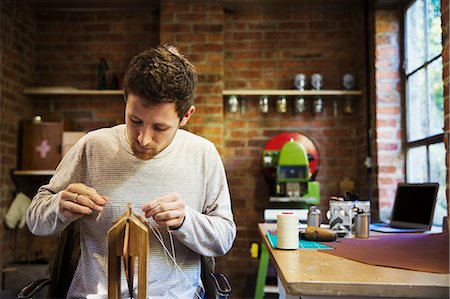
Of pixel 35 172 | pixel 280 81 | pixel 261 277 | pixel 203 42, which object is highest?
pixel 203 42

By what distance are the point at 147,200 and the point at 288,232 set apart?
0.49m

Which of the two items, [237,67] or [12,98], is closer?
[12,98]

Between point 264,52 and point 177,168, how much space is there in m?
2.49

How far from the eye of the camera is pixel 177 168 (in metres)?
1.61

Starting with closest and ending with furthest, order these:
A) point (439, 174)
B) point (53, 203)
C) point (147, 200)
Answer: point (53, 203) → point (147, 200) → point (439, 174)

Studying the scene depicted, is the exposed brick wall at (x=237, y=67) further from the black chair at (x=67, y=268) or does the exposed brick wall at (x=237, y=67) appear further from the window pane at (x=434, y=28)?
the black chair at (x=67, y=268)

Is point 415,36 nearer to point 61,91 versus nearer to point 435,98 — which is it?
A: point 435,98

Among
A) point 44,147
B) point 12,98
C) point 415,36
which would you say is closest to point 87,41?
point 12,98

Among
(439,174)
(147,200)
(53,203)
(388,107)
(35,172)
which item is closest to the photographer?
(53,203)

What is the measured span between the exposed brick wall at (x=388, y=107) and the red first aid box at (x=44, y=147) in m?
2.45

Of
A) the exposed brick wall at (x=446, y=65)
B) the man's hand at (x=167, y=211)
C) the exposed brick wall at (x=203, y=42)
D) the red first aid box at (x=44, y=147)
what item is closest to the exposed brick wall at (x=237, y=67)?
the exposed brick wall at (x=203, y=42)

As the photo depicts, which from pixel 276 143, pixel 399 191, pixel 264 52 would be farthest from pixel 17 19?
pixel 399 191

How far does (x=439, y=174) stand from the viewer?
106 inches

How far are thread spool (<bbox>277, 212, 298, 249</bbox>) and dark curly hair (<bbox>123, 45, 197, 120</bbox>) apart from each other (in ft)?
1.69
